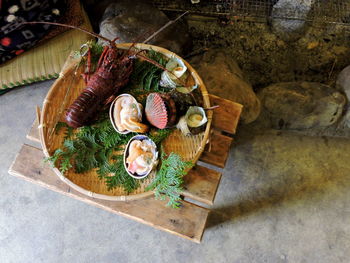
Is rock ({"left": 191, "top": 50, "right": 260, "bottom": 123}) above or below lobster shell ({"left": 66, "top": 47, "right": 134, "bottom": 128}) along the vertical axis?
below

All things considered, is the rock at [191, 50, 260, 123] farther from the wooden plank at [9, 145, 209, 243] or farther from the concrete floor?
the wooden plank at [9, 145, 209, 243]

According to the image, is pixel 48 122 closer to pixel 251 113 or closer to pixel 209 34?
pixel 251 113

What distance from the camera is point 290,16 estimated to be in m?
2.71

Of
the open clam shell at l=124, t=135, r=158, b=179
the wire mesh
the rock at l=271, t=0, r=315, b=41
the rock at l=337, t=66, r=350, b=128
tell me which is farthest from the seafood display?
the rock at l=337, t=66, r=350, b=128

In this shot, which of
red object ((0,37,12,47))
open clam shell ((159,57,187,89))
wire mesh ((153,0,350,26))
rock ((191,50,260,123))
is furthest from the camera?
wire mesh ((153,0,350,26))

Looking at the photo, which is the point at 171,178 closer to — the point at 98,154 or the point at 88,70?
the point at 98,154

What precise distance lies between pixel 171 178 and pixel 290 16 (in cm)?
190

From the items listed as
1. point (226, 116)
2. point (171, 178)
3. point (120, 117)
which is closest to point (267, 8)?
point (226, 116)

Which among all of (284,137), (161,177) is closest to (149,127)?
(161,177)

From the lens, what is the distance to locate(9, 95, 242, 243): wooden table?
200 cm

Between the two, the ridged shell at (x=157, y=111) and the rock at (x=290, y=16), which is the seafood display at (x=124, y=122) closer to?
the ridged shell at (x=157, y=111)

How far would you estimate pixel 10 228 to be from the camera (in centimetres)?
263

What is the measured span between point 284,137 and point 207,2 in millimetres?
1442

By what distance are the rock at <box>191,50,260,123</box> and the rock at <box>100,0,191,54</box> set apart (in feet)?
0.89
